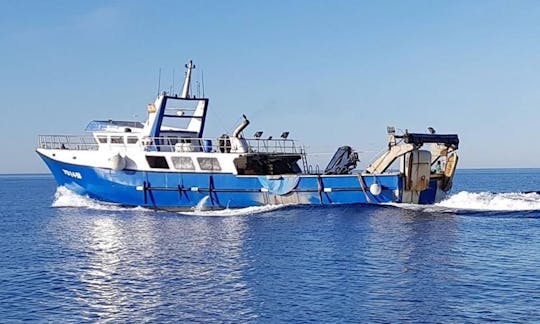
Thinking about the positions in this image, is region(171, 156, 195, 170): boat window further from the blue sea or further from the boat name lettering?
the boat name lettering

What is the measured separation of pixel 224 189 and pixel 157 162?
13.8ft

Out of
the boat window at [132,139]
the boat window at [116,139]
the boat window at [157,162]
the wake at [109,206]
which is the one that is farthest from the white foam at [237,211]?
the boat window at [116,139]

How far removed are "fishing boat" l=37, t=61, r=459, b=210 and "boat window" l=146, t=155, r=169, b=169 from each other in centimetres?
6

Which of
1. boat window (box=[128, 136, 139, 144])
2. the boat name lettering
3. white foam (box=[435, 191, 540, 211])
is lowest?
white foam (box=[435, 191, 540, 211])

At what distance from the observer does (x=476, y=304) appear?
50.2 ft

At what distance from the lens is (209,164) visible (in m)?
34.8

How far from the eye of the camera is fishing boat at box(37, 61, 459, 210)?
33281 mm

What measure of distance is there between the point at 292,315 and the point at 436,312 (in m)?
3.31

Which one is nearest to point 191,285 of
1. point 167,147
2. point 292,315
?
point 292,315

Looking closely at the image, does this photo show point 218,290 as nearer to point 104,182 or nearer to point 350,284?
point 350,284

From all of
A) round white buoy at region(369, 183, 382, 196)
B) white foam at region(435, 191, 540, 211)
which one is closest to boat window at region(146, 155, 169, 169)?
round white buoy at region(369, 183, 382, 196)

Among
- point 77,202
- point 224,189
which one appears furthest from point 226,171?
point 77,202

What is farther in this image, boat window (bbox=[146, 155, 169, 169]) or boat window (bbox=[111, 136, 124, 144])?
boat window (bbox=[111, 136, 124, 144])

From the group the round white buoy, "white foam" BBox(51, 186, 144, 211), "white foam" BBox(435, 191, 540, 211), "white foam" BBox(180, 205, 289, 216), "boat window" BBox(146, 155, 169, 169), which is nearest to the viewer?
the round white buoy
